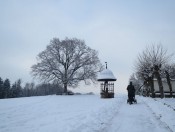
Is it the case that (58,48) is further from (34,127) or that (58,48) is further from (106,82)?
(34,127)

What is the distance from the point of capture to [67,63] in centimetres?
4575

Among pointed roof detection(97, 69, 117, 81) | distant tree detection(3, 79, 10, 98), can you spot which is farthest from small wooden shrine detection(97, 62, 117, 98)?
distant tree detection(3, 79, 10, 98)

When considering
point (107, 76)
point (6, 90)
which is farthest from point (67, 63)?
point (6, 90)

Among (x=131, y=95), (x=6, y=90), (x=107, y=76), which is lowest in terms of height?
(x=6, y=90)

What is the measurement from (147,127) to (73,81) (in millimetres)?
35545

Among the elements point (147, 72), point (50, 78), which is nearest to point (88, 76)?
point (50, 78)

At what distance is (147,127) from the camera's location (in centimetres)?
914

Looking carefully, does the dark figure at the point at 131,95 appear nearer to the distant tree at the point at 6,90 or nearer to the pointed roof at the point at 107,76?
the pointed roof at the point at 107,76

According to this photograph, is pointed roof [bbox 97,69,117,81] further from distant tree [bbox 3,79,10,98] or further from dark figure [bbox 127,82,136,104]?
distant tree [bbox 3,79,10,98]

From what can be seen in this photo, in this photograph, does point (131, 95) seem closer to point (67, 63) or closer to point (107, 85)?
point (107, 85)

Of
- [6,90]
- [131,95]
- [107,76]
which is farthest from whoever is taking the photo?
[6,90]

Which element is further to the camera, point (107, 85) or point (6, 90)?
point (6, 90)

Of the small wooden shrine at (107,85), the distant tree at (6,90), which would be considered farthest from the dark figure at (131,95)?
the distant tree at (6,90)

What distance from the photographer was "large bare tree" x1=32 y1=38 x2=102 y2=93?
143 feet
